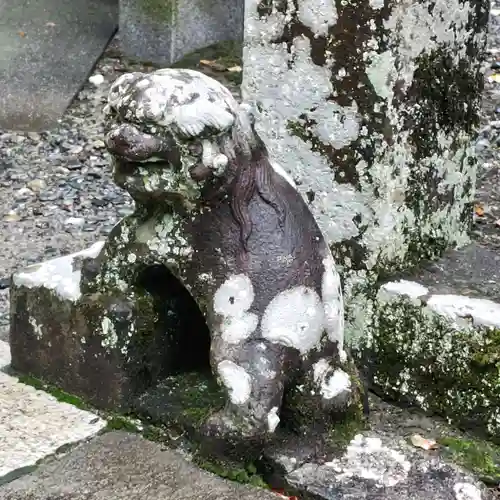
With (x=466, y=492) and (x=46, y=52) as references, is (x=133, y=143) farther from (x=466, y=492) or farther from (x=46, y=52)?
(x=46, y=52)

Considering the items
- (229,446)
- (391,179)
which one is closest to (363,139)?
(391,179)

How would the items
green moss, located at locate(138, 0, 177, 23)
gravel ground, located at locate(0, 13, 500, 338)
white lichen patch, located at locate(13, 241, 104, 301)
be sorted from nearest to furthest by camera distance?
white lichen patch, located at locate(13, 241, 104, 301) < gravel ground, located at locate(0, 13, 500, 338) < green moss, located at locate(138, 0, 177, 23)

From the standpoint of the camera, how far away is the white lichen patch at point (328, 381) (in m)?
2.25

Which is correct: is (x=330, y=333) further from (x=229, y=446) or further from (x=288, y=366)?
(x=229, y=446)

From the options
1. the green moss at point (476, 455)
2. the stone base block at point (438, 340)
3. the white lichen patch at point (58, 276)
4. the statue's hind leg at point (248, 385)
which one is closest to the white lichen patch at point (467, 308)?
A: the stone base block at point (438, 340)

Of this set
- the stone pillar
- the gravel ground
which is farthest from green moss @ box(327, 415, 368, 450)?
the gravel ground

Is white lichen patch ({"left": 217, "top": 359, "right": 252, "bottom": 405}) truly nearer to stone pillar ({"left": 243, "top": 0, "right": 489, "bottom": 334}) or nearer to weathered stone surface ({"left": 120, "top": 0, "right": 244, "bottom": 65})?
stone pillar ({"left": 243, "top": 0, "right": 489, "bottom": 334})

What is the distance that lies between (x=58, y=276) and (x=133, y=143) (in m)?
0.56

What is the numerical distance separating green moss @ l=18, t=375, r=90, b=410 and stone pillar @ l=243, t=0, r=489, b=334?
2.44 ft

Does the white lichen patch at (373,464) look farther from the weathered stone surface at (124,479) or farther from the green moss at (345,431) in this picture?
the weathered stone surface at (124,479)

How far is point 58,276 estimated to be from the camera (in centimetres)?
250

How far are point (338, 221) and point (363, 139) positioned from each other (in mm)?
233

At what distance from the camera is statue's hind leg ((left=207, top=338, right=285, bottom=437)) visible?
2.12 metres

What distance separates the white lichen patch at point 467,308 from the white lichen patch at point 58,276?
0.84m
